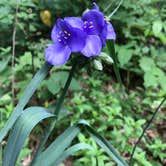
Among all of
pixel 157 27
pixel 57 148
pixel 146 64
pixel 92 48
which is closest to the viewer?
pixel 92 48

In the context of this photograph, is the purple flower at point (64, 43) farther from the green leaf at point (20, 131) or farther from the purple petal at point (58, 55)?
the green leaf at point (20, 131)

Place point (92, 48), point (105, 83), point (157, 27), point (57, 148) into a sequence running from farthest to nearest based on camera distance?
point (105, 83) → point (157, 27) → point (57, 148) → point (92, 48)

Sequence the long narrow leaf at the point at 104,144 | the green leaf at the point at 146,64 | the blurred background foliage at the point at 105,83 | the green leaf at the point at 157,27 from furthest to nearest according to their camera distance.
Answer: the green leaf at the point at 146,64, the green leaf at the point at 157,27, the blurred background foliage at the point at 105,83, the long narrow leaf at the point at 104,144

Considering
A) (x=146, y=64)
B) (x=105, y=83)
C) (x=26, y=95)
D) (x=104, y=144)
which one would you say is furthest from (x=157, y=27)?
(x=26, y=95)

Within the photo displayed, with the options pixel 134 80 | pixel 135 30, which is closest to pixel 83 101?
pixel 134 80

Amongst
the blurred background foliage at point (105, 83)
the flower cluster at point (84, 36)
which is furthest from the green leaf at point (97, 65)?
the blurred background foliage at point (105, 83)

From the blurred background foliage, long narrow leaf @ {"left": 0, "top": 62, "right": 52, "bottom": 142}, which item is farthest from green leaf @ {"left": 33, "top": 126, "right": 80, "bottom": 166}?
the blurred background foliage

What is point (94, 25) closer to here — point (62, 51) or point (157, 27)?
point (62, 51)

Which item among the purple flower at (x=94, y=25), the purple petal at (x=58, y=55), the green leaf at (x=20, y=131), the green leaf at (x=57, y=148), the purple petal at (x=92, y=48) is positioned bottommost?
the green leaf at (x=57, y=148)
